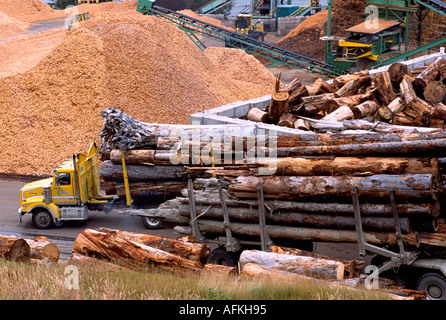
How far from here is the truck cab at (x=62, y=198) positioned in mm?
15680

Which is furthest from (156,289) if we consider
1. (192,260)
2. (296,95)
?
(296,95)

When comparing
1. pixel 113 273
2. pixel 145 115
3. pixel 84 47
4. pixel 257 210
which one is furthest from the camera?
pixel 84 47

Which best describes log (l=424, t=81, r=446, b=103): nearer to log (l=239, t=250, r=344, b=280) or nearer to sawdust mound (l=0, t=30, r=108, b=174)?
log (l=239, t=250, r=344, b=280)

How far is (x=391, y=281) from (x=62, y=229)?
9440 millimetres

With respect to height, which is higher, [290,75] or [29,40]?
[29,40]

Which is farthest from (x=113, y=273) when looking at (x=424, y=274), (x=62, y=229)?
(x=62, y=229)

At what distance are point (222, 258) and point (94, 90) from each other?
1356 cm

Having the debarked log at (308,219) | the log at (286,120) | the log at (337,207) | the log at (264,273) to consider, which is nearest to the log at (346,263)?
the debarked log at (308,219)

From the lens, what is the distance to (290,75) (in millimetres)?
36469

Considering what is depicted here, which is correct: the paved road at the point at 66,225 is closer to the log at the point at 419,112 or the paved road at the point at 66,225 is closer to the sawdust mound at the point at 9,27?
the log at the point at 419,112

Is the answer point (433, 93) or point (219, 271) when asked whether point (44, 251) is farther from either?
point (433, 93)

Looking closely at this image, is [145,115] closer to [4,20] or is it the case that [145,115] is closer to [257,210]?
[257,210]

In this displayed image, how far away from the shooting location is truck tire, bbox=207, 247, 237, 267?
12.2m

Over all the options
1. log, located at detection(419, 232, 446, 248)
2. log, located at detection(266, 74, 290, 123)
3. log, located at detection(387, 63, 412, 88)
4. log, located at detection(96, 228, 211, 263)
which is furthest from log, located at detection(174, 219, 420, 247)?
log, located at detection(387, 63, 412, 88)
